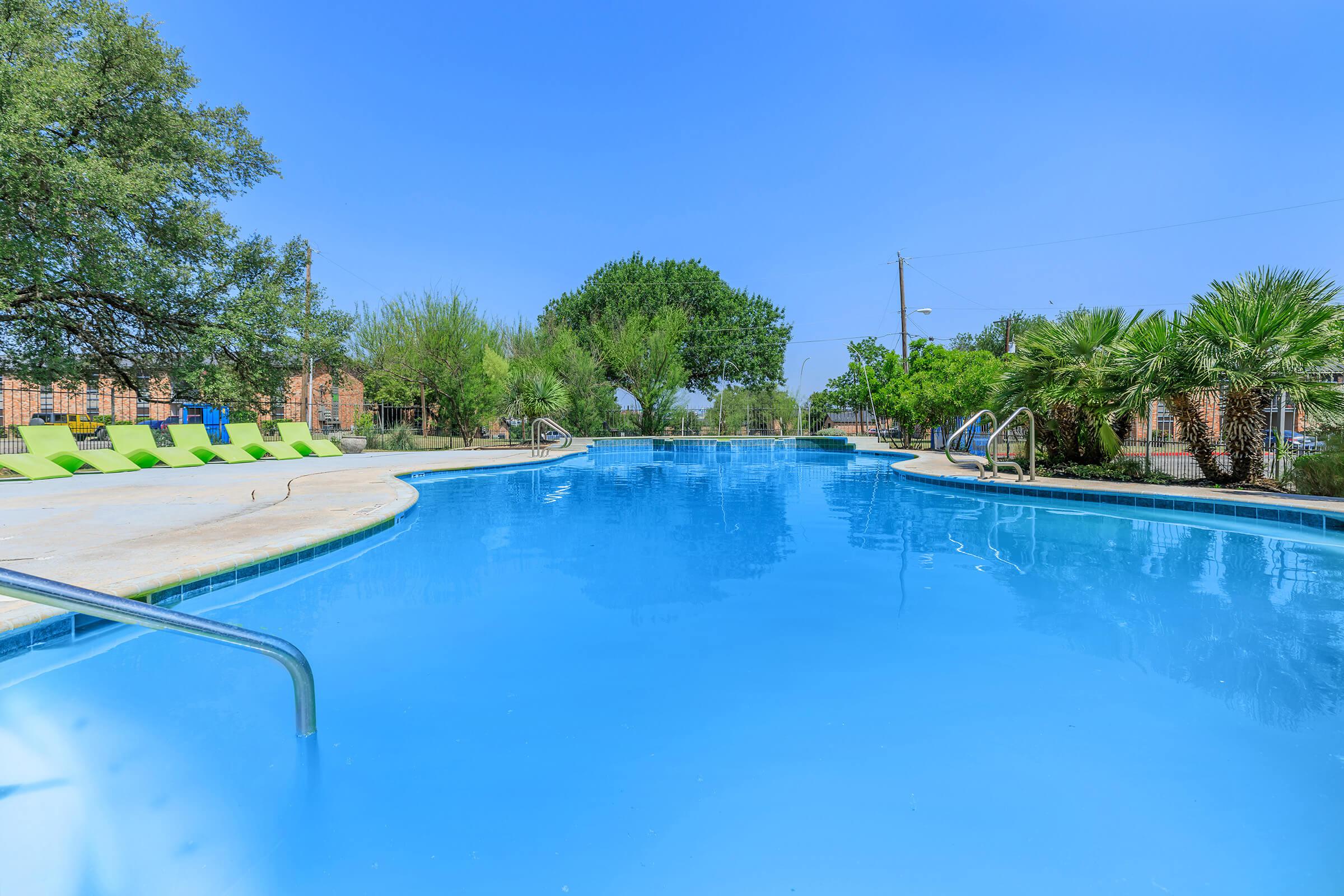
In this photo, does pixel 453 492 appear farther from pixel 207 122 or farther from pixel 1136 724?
pixel 207 122

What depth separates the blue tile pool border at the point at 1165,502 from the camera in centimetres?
713

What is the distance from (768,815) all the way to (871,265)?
29.2 metres

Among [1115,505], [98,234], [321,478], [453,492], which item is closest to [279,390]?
[98,234]

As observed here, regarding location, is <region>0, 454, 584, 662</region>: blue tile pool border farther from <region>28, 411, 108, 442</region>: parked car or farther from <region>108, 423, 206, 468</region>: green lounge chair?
<region>28, 411, 108, 442</region>: parked car

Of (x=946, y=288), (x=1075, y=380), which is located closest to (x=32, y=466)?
(x=1075, y=380)

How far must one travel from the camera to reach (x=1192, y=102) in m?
15.4

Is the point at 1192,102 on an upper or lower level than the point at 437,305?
upper

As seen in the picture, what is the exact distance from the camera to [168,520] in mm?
6324

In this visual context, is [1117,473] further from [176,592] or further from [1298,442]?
[176,592]

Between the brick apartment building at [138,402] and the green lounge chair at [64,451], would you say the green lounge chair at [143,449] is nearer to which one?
the green lounge chair at [64,451]

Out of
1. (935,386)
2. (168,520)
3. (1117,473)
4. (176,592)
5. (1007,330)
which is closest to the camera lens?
(176,592)

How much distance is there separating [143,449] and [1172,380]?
17.2 m

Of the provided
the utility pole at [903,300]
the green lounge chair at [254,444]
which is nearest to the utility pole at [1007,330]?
the utility pole at [903,300]

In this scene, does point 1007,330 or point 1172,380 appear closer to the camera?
point 1172,380
